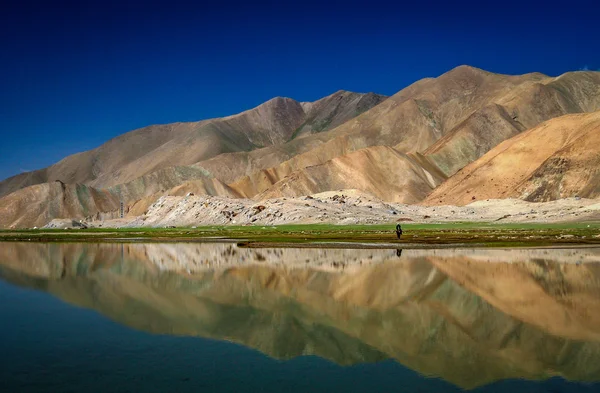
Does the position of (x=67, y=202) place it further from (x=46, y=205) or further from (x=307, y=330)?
(x=307, y=330)

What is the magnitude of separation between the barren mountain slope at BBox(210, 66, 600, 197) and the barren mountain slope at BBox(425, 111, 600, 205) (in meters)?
22.1

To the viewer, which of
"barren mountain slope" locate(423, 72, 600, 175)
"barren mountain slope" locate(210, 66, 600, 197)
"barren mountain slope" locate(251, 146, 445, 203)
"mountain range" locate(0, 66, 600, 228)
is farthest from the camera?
"barren mountain slope" locate(210, 66, 600, 197)

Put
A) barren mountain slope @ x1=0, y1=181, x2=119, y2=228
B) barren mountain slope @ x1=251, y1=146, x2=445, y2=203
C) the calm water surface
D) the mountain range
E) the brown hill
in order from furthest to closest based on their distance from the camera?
the brown hill, barren mountain slope @ x1=0, y1=181, x2=119, y2=228, barren mountain slope @ x1=251, y1=146, x2=445, y2=203, the mountain range, the calm water surface

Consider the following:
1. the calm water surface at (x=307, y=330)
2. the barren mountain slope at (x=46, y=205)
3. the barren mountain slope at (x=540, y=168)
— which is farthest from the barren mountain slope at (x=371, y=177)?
the calm water surface at (x=307, y=330)

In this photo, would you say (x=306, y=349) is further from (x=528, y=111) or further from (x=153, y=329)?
(x=528, y=111)

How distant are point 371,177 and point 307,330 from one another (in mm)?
105875

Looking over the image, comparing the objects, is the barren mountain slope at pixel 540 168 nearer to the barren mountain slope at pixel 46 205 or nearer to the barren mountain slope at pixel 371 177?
the barren mountain slope at pixel 371 177

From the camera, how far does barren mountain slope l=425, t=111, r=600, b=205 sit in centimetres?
8719

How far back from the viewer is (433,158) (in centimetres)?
13000

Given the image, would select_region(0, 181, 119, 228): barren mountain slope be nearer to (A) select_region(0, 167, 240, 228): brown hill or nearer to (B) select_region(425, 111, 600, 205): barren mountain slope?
(A) select_region(0, 167, 240, 228): brown hill

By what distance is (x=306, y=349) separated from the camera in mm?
12250

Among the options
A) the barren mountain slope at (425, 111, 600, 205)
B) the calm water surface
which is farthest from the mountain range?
the calm water surface

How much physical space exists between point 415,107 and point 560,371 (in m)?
157

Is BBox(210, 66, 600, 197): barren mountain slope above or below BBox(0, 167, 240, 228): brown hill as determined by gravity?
above
